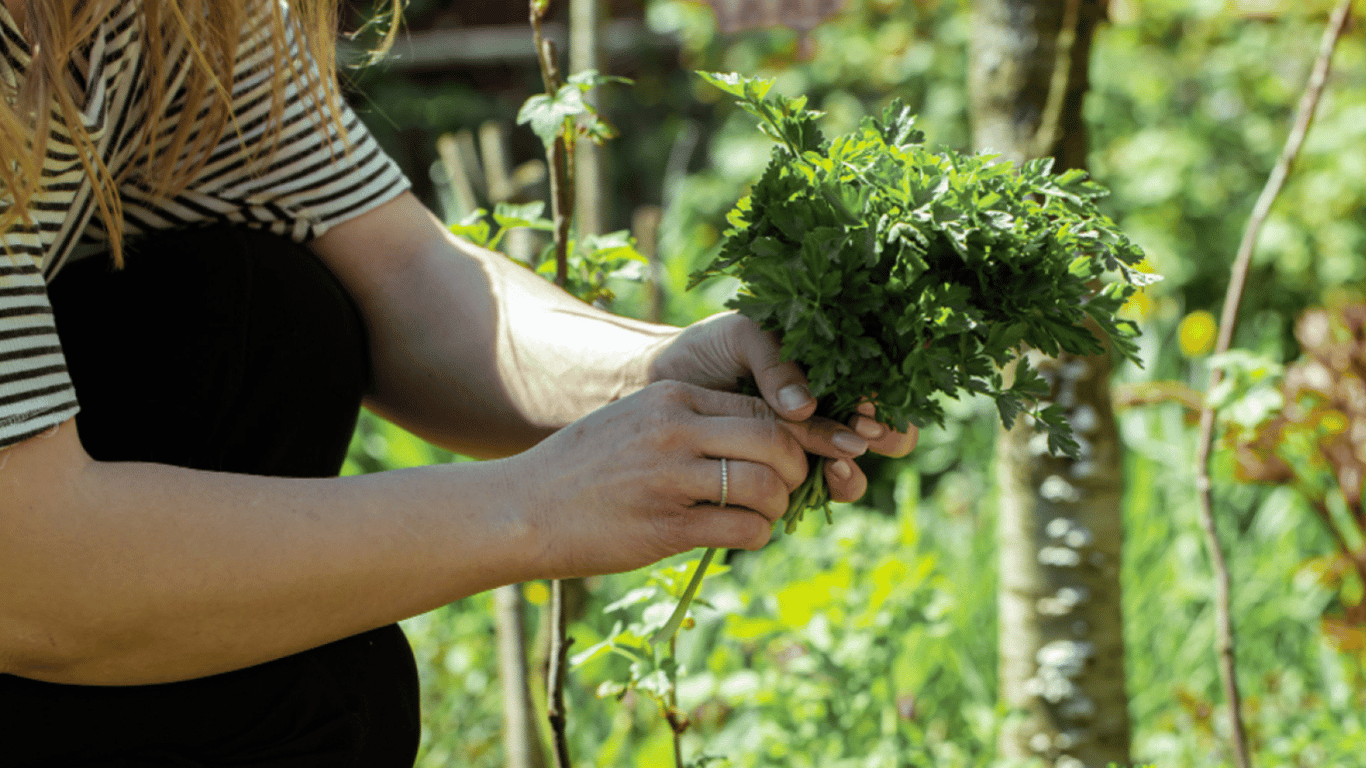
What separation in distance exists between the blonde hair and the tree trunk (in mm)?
1058

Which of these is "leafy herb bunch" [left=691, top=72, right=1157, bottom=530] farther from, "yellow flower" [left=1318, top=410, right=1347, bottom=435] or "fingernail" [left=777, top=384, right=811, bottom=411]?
"yellow flower" [left=1318, top=410, right=1347, bottom=435]

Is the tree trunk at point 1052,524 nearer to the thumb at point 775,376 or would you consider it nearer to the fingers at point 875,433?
the fingers at point 875,433

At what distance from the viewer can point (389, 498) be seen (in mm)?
947

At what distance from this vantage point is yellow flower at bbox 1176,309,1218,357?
3512mm

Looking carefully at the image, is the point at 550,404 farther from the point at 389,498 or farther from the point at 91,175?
the point at 91,175

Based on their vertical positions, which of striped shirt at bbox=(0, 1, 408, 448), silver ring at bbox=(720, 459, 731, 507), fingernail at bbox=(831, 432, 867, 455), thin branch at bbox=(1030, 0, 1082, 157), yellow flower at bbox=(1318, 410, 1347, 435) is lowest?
yellow flower at bbox=(1318, 410, 1347, 435)

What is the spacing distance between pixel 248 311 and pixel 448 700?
5.66ft

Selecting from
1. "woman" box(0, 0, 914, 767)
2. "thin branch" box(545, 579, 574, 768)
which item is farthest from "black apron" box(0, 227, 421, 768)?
"thin branch" box(545, 579, 574, 768)

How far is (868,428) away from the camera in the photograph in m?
1.09

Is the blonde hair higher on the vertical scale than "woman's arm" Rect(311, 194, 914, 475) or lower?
higher

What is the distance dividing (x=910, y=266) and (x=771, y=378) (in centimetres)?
17

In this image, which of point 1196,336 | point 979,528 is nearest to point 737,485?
point 979,528

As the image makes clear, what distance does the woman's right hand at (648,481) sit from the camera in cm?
99

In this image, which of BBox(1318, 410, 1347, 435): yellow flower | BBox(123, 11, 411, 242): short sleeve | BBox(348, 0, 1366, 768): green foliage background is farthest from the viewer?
BBox(1318, 410, 1347, 435): yellow flower
